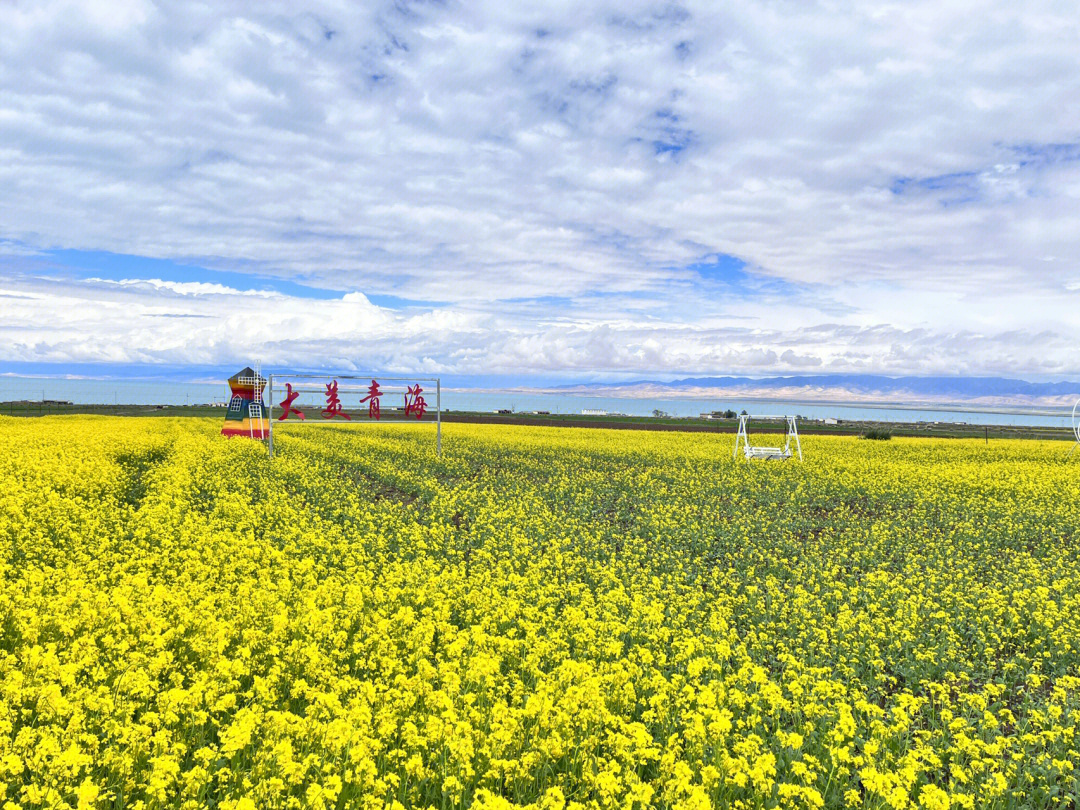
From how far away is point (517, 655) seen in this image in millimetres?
6613


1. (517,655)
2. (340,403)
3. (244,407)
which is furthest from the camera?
(244,407)

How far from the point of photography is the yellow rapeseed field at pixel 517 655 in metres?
4.42

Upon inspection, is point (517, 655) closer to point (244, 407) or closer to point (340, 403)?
point (340, 403)

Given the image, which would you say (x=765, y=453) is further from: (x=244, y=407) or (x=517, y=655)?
(x=244, y=407)

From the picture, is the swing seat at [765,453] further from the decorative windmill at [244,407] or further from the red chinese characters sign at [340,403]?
the decorative windmill at [244,407]

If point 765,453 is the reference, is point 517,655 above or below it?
below

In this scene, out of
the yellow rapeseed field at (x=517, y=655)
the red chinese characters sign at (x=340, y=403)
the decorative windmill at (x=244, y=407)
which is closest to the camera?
the yellow rapeseed field at (x=517, y=655)

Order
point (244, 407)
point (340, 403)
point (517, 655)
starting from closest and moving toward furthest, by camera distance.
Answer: point (517, 655)
point (340, 403)
point (244, 407)

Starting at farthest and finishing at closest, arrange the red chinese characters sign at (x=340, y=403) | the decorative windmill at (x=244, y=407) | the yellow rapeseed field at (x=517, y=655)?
the decorative windmill at (x=244, y=407), the red chinese characters sign at (x=340, y=403), the yellow rapeseed field at (x=517, y=655)

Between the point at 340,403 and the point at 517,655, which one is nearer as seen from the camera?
the point at 517,655

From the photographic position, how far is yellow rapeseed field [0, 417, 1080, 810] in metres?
4.42

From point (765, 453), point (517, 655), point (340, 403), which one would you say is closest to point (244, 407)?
point (340, 403)

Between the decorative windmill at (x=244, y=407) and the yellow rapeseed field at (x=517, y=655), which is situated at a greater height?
the decorative windmill at (x=244, y=407)

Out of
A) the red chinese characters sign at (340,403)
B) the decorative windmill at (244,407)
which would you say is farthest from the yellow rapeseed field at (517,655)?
the decorative windmill at (244,407)
